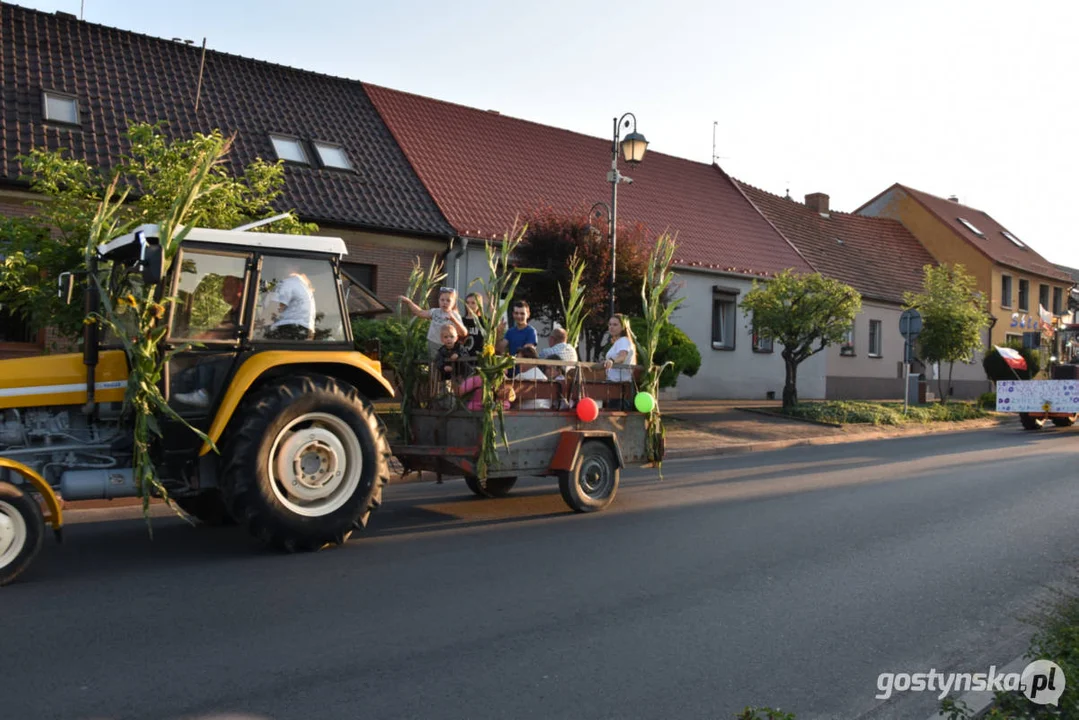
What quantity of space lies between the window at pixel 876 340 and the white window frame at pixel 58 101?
88.4 ft

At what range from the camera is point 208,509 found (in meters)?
7.76

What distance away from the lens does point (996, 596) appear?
5969 millimetres

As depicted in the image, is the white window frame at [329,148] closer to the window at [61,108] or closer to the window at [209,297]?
the window at [61,108]

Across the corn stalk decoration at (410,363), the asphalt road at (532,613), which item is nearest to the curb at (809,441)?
the asphalt road at (532,613)

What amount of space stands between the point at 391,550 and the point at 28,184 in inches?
454

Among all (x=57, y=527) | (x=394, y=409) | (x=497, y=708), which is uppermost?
(x=394, y=409)

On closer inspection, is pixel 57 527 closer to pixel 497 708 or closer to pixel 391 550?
pixel 391 550

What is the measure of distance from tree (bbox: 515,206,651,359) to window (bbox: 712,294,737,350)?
29.0ft

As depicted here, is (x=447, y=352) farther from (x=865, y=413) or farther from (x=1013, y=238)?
(x=1013, y=238)

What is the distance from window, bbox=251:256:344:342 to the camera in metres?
6.89

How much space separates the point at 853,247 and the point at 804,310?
675 inches

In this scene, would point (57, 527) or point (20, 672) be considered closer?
point (20, 672)

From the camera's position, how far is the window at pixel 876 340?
33.5 m

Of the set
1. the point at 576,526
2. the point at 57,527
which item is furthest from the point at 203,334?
the point at 576,526
